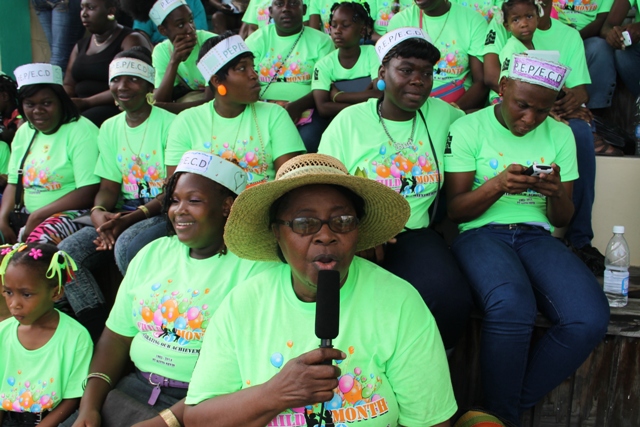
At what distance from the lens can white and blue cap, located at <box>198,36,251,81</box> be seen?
147 inches

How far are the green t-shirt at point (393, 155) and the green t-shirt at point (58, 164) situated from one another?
197 centimetres

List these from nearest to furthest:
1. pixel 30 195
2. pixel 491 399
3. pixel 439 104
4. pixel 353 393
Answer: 1. pixel 353 393
2. pixel 491 399
3. pixel 439 104
4. pixel 30 195

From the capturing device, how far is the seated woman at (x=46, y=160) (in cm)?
430

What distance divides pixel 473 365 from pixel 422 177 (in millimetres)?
Result: 1016

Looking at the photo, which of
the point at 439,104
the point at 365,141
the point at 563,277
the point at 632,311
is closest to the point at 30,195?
the point at 365,141

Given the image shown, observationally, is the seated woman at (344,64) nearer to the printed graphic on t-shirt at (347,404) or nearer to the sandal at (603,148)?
the sandal at (603,148)

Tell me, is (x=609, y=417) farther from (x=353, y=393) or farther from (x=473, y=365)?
(x=353, y=393)

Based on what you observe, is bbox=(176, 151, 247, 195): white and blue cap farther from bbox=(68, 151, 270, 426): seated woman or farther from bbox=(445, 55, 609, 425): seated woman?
bbox=(445, 55, 609, 425): seated woman

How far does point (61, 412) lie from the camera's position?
2.89 meters

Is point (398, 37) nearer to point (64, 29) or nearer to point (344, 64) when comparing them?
point (344, 64)

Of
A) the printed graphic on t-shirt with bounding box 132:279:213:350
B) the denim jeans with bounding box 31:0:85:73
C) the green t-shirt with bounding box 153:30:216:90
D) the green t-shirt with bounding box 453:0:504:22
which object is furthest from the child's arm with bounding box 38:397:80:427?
the denim jeans with bounding box 31:0:85:73

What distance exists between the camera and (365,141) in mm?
3268

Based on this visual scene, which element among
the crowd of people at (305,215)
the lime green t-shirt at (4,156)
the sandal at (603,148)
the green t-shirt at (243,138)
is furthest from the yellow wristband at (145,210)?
the sandal at (603,148)

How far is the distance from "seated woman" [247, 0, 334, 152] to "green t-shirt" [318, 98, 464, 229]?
1.55m
